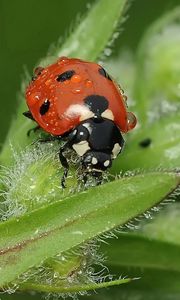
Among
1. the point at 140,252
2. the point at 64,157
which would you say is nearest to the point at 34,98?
the point at 64,157

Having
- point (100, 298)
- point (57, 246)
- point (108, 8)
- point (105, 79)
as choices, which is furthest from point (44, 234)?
point (108, 8)

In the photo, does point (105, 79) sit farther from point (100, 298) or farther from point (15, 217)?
point (100, 298)

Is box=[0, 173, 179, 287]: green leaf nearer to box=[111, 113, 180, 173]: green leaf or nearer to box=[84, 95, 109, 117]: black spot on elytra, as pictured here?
box=[84, 95, 109, 117]: black spot on elytra

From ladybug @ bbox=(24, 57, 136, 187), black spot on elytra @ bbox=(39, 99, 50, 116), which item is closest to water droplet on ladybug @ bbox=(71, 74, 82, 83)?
ladybug @ bbox=(24, 57, 136, 187)

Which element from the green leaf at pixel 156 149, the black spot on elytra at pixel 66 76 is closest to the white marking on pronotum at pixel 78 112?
the black spot on elytra at pixel 66 76

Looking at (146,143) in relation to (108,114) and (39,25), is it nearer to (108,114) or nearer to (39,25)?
(108,114)

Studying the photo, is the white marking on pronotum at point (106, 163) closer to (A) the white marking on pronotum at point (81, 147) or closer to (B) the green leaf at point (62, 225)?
(A) the white marking on pronotum at point (81, 147)
